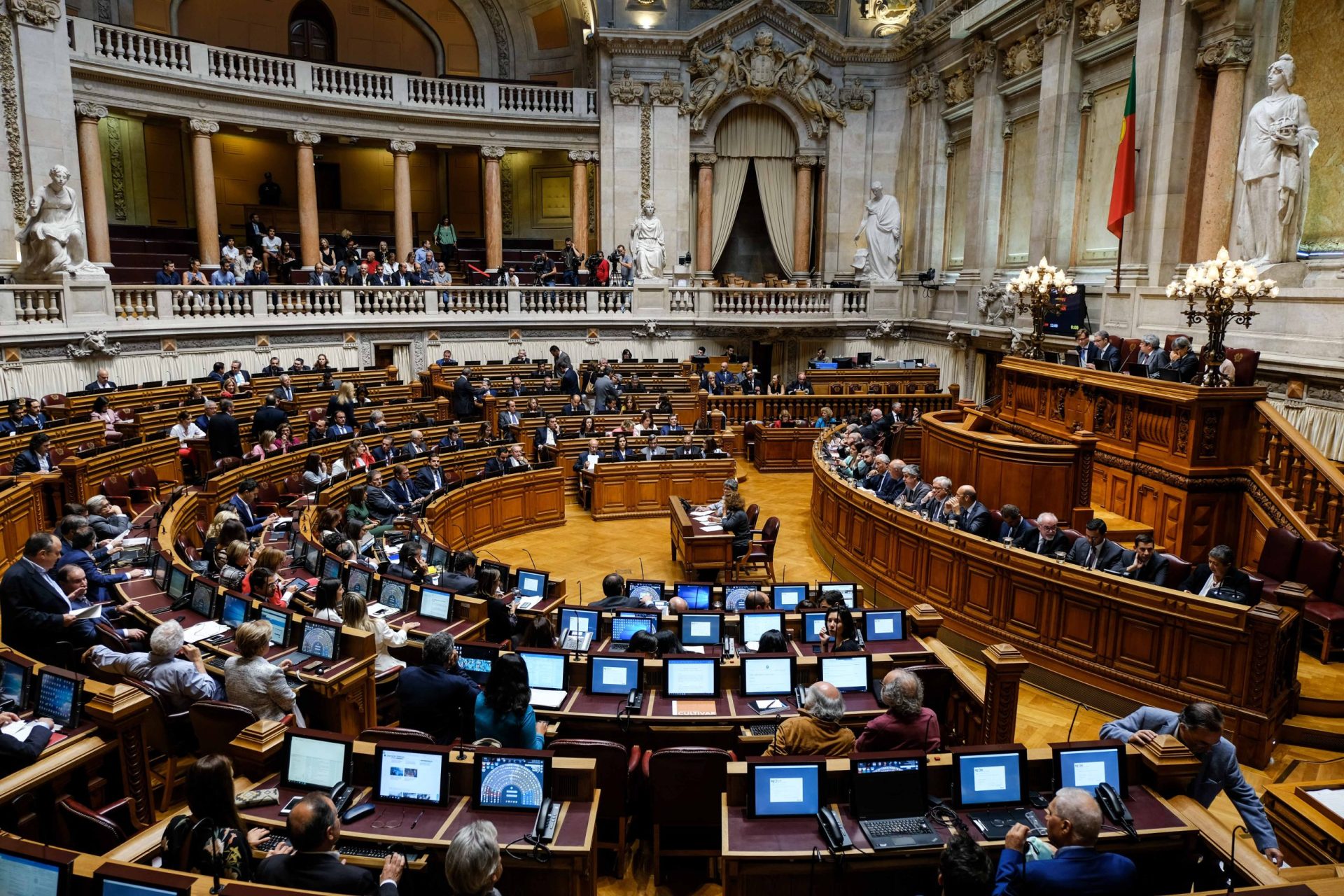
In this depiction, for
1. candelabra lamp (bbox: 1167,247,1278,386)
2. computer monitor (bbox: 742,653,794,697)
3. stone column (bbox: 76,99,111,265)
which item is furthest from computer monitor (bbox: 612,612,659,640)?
stone column (bbox: 76,99,111,265)

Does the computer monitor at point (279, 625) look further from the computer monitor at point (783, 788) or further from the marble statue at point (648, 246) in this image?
the marble statue at point (648, 246)

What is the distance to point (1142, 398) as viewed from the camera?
9.66 meters

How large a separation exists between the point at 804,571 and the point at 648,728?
5.96 meters

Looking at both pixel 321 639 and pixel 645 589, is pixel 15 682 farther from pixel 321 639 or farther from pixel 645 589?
pixel 645 589

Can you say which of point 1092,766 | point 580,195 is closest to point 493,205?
point 580,195

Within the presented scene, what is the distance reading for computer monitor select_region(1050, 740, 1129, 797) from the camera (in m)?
4.39

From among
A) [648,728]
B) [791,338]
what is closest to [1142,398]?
[648,728]

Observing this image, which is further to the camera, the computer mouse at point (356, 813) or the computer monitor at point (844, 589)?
the computer monitor at point (844, 589)

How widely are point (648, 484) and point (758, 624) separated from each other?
23.4ft

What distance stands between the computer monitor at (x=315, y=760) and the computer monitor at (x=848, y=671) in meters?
3.07

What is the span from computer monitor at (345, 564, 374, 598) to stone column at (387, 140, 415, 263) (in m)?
16.1

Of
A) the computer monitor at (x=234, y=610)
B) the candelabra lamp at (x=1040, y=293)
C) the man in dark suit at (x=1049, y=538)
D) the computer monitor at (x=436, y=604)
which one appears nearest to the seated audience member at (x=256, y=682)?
the computer monitor at (x=234, y=610)

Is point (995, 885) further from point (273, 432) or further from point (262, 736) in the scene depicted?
point (273, 432)

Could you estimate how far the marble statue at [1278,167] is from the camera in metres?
11.1
